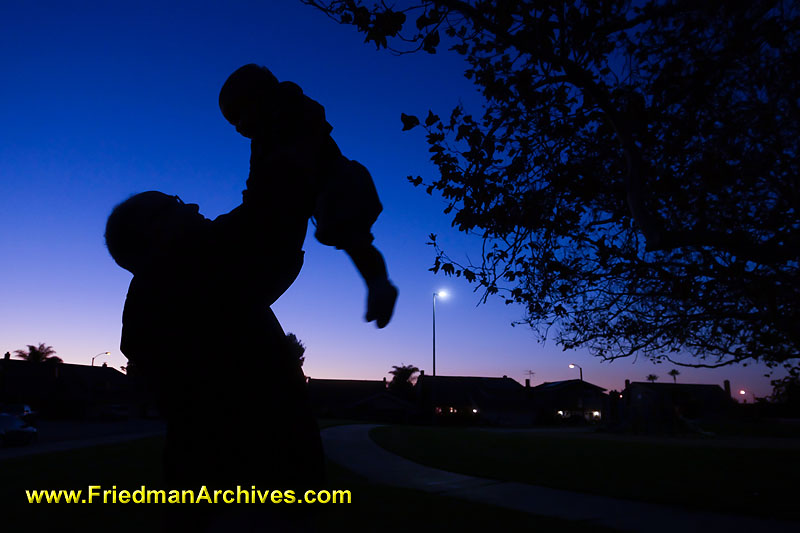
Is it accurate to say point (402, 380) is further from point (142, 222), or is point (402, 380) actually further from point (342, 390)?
point (142, 222)

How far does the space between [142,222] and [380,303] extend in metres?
0.62

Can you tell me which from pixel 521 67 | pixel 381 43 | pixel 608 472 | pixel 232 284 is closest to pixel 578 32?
pixel 521 67

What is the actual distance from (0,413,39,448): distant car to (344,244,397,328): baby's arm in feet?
71.9

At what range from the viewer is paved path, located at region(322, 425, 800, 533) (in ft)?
19.4

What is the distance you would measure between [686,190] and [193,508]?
8.46m

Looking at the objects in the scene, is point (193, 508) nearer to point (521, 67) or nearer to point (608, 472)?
point (521, 67)

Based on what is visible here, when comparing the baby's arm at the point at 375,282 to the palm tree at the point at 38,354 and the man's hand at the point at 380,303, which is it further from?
the palm tree at the point at 38,354

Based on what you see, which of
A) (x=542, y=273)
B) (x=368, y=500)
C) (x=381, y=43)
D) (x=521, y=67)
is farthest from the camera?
(x=542, y=273)

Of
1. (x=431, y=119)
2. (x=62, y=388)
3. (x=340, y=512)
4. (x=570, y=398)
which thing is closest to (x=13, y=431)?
(x=340, y=512)

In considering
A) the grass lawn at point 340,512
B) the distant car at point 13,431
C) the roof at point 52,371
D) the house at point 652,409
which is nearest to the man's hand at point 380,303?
the grass lawn at point 340,512

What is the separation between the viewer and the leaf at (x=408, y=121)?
258 inches

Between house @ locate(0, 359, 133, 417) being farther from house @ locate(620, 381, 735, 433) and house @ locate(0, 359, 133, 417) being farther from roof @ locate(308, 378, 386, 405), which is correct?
house @ locate(620, 381, 735, 433)

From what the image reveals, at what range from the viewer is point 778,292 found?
7.82 meters

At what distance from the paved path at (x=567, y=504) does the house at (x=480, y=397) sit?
50.7m
